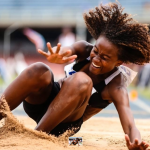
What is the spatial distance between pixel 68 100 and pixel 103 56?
52cm

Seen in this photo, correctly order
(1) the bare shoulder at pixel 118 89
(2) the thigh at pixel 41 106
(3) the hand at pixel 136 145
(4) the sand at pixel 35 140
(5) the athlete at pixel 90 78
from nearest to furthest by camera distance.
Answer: (3) the hand at pixel 136 145, (4) the sand at pixel 35 140, (5) the athlete at pixel 90 78, (1) the bare shoulder at pixel 118 89, (2) the thigh at pixel 41 106

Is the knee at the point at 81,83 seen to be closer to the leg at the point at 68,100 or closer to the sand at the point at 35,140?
the leg at the point at 68,100

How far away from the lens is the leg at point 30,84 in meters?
2.94

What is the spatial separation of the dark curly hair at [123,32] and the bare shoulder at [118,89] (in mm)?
188

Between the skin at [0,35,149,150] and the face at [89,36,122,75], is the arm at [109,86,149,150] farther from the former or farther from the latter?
the face at [89,36,122,75]

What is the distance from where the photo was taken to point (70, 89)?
9.43 ft

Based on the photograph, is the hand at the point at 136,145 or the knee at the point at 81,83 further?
the knee at the point at 81,83

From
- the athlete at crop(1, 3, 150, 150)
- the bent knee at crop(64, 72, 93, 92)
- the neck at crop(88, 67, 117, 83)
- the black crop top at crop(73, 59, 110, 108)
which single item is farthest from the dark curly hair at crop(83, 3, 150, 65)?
the bent knee at crop(64, 72, 93, 92)

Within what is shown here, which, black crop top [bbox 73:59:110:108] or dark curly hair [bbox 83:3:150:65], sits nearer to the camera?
dark curly hair [bbox 83:3:150:65]

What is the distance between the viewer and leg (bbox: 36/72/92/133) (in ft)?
9.36

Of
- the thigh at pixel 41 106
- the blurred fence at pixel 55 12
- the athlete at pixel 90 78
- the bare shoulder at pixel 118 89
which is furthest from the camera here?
the blurred fence at pixel 55 12

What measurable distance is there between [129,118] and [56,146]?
661mm

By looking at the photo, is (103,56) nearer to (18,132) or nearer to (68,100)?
(68,100)

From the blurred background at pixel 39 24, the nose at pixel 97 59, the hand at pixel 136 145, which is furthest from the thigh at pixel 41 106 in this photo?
the blurred background at pixel 39 24
